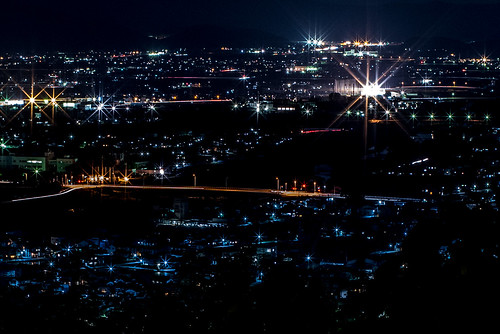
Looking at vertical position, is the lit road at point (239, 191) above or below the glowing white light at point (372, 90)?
below

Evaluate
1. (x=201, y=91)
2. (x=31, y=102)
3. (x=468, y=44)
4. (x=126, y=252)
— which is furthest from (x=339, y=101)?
(x=126, y=252)

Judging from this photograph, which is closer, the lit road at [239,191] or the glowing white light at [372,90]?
the lit road at [239,191]

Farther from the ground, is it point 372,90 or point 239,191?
point 372,90

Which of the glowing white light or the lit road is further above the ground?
the glowing white light

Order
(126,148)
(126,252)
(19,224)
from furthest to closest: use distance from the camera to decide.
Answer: (126,148) → (19,224) → (126,252)

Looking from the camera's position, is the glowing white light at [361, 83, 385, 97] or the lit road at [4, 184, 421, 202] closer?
the lit road at [4, 184, 421, 202]

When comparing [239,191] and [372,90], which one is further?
[372,90]

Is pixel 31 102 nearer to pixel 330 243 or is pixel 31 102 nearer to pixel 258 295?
pixel 330 243

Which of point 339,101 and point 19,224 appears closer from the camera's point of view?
point 19,224
